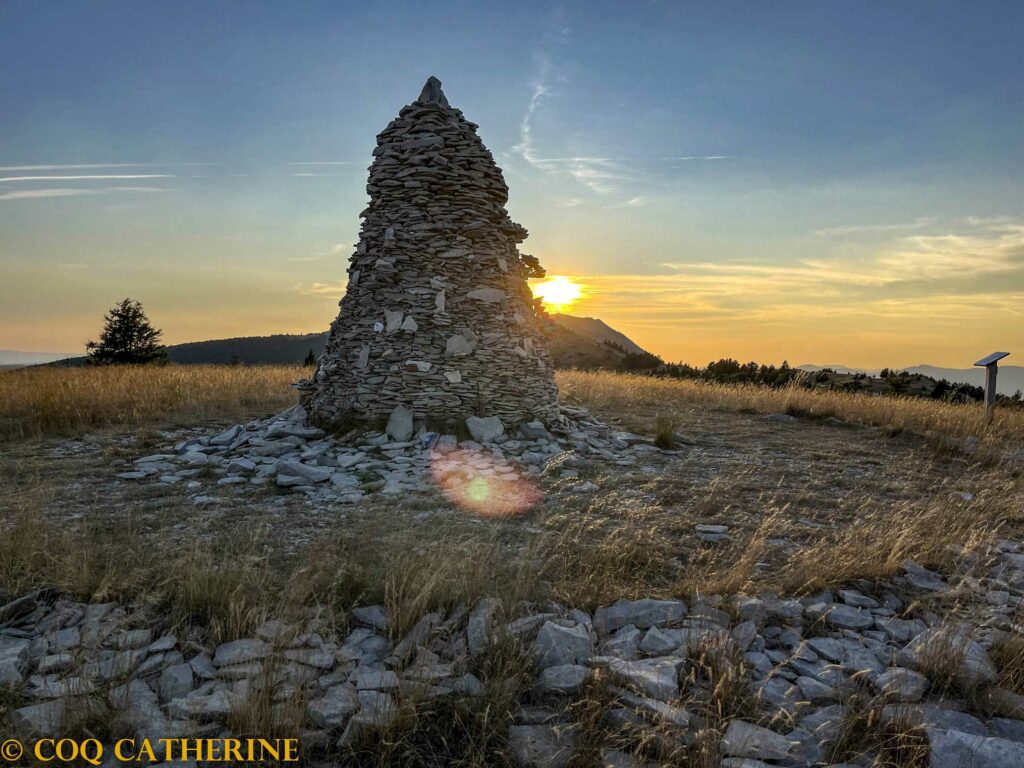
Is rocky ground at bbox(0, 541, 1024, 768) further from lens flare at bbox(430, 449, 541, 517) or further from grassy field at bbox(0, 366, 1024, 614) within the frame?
lens flare at bbox(430, 449, 541, 517)

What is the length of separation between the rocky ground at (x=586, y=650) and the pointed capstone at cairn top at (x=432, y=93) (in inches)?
261

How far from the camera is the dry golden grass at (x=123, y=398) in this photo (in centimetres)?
1070

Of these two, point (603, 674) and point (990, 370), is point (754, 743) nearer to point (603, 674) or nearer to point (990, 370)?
point (603, 674)

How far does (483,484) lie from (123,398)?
30.7 feet

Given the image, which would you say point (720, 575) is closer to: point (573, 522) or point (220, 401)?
point (573, 522)

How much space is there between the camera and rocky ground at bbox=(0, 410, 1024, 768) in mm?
2838

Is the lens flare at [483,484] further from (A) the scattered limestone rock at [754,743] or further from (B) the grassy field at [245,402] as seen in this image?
(B) the grassy field at [245,402]

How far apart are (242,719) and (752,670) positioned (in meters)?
2.73

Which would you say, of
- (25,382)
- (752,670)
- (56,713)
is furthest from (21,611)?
(25,382)

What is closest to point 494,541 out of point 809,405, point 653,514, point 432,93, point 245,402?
point 653,514

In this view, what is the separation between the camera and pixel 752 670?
338 centimetres

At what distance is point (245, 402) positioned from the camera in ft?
44.5

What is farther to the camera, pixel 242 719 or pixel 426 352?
pixel 426 352

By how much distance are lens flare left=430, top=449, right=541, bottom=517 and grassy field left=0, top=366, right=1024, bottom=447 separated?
20.3ft
